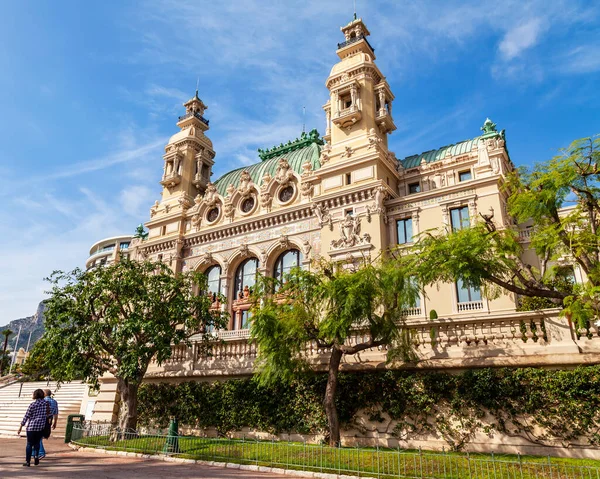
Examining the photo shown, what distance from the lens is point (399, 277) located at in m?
16.2

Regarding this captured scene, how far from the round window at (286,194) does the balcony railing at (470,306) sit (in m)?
16.3

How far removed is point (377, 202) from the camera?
101ft

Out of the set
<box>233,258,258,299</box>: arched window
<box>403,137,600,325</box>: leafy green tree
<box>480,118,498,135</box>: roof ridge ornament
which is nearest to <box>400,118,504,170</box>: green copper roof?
<box>480,118,498,135</box>: roof ridge ornament

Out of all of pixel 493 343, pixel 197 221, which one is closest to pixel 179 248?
pixel 197 221

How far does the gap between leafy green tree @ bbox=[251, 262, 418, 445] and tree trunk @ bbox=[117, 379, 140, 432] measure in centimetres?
A: 715

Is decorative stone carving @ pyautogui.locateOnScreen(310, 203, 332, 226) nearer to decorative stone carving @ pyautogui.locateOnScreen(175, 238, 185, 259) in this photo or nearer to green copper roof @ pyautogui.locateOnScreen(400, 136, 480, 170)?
green copper roof @ pyautogui.locateOnScreen(400, 136, 480, 170)

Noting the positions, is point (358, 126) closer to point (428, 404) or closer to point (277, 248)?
point (277, 248)

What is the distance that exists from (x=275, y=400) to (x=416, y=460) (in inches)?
303

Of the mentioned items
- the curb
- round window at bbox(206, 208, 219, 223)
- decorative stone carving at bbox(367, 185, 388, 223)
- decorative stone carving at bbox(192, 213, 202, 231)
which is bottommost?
the curb

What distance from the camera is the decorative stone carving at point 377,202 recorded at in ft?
101

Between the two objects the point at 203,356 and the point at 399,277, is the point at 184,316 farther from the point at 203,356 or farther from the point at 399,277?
the point at 399,277

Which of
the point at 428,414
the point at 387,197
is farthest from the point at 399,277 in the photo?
the point at 387,197

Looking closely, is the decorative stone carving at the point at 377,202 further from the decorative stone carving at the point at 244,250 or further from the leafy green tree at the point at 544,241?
the leafy green tree at the point at 544,241

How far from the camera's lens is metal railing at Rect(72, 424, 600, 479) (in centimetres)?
1080
